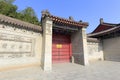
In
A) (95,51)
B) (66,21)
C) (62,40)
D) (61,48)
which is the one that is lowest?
(95,51)

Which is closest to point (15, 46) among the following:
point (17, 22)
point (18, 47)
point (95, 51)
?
point (18, 47)

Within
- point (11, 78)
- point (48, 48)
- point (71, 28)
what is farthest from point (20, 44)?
point (71, 28)

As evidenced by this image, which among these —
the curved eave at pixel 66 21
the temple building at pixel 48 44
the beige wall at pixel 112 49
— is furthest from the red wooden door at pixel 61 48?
the beige wall at pixel 112 49

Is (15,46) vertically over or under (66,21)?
under

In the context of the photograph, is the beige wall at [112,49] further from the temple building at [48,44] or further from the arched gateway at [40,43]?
the arched gateway at [40,43]

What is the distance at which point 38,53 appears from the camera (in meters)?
7.70

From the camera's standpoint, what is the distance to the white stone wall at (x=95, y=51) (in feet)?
36.6

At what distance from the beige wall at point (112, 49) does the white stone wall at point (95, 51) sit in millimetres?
486

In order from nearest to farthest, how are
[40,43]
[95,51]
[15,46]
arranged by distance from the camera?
[15,46] < [40,43] < [95,51]

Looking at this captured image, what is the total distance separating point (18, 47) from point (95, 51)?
7.52 m

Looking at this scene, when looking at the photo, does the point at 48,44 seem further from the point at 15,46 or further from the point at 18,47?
the point at 15,46

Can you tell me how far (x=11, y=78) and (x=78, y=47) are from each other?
595cm

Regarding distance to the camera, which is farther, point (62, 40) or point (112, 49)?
point (112, 49)

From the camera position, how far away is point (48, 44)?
7.32 meters
